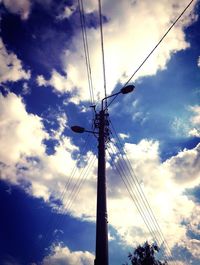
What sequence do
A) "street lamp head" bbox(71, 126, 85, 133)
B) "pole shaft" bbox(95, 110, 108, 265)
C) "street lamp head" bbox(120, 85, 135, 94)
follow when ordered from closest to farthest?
"pole shaft" bbox(95, 110, 108, 265)
"street lamp head" bbox(120, 85, 135, 94)
"street lamp head" bbox(71, 126, 85, 133)

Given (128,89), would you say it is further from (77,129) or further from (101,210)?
(101,210)

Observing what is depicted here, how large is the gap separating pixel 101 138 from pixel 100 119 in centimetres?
131

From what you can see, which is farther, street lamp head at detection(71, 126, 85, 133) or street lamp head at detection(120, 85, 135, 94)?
street lamp head at detection(71, 126, 85, 133)

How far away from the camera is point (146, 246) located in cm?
3369

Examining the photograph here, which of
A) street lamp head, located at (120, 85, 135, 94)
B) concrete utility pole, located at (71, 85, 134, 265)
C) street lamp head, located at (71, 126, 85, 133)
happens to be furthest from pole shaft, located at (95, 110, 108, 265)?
street lamp head, located at (120, 85, 135, 94)

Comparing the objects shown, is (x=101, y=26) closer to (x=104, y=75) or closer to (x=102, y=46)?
(x=102, y=46)

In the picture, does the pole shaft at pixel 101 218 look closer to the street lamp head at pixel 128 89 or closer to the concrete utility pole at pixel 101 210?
the concrete utility pole at pixel 101 210

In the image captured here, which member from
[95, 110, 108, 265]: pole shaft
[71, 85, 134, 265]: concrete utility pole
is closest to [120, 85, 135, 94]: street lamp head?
[71, 85, 134, 265]: concrete utility pole

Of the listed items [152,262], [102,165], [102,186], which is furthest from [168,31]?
[152,262]

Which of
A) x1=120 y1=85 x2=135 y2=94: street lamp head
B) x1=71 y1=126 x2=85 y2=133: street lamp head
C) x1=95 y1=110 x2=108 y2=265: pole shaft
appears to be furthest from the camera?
x1=71 y1=126 x2=85 y2=133: street lamp head

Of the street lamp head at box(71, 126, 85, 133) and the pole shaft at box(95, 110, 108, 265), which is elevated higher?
the street lamp head at box(71, 126, 85, 133)

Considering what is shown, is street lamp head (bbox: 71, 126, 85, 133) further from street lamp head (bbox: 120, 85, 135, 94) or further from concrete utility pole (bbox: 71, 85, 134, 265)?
street lamp head (bbox: 120, 85, 135, 94)

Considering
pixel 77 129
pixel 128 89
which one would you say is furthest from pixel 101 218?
pixel 128 89

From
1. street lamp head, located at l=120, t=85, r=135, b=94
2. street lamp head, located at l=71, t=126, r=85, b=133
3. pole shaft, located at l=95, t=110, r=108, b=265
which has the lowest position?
pole shaft, located at l=95, t=110, r=108, b=265
